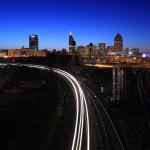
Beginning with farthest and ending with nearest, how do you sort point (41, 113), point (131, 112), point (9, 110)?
point (9, 110) < point (41, 113) < point (131, 112)

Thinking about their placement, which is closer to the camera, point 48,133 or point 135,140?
point 135,140

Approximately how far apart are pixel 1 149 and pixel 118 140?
1149 cm

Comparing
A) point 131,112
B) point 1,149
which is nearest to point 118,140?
point 1,149

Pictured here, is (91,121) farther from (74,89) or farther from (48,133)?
(74,89)

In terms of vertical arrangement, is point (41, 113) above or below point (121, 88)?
below

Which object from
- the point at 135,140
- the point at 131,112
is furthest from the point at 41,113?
the point at 135,140

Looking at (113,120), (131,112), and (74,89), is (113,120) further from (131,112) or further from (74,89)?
(74,89)

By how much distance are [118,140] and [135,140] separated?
2.03m

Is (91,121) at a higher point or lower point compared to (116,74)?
lower

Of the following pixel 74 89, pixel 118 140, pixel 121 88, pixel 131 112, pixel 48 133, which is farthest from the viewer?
pixel 74 89

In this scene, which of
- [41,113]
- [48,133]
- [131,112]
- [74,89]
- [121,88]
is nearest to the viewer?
[48,133]

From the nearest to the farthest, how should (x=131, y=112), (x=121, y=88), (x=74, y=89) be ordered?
(x=131, y=112)
(x=121, y=88)
(x=74, y=89)

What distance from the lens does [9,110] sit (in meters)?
56.9

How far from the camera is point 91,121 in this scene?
37.7 meters
